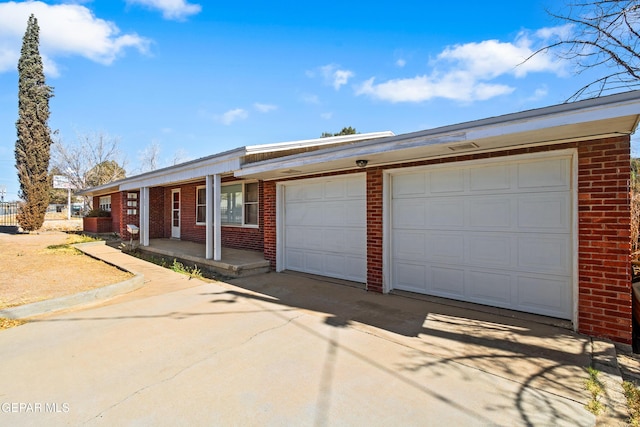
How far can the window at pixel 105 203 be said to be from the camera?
1944 centimetres

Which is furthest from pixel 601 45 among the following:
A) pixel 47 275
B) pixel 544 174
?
pixel 47 275

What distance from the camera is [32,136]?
19.7 metres

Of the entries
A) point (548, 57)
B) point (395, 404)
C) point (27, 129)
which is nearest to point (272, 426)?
point (395, 404)

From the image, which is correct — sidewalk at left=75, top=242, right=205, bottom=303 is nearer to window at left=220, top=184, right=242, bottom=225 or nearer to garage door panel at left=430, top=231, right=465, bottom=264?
window at left=220, top=184, right=242, bottom=225

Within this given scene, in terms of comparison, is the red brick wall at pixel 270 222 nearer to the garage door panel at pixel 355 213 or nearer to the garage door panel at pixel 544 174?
the garage door panel at pixel 355 213

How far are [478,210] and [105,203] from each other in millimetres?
22112

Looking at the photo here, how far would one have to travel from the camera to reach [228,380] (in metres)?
2.95

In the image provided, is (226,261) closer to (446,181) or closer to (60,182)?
(446,181)

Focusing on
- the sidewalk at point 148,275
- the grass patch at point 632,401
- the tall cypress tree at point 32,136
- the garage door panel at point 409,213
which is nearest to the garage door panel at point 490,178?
the garage door panel at point 409,213

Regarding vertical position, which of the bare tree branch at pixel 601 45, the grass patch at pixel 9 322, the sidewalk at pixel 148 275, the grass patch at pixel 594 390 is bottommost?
A: the grass patch at pixel 9 322

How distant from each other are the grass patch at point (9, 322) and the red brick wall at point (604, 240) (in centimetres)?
761

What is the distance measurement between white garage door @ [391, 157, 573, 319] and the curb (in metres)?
5.24

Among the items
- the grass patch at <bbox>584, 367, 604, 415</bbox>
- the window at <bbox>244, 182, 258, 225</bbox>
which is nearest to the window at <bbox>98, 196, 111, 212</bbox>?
the window at <bbox>244, 182, 258, 225</bbox>

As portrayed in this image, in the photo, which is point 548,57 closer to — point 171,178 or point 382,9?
point 382,9
